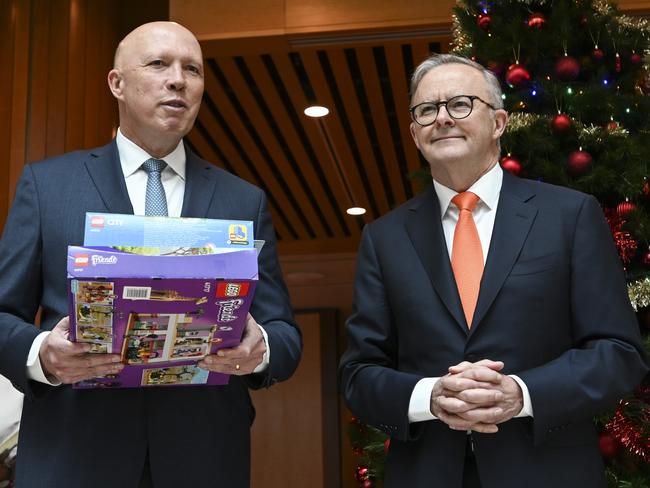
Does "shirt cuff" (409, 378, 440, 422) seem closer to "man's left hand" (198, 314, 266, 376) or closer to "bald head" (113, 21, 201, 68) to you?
"man's left hand" (198, 314, 266, 376)

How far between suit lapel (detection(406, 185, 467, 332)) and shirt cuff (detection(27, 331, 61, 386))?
925 millimetres

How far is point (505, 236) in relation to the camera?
2.28 meters

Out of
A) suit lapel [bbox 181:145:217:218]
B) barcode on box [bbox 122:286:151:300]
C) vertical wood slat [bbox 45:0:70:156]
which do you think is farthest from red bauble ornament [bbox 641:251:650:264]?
vertical wood slat [bbox 45:0:70:156]

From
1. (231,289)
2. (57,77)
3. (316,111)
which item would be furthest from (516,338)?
(316,111)

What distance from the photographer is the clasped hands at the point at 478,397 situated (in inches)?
79.0

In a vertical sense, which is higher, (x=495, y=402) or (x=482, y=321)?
(x=482, y=321)

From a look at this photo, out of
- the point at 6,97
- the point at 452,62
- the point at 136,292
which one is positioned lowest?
the point at 136,292

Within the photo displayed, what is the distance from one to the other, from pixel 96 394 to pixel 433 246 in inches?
35.4

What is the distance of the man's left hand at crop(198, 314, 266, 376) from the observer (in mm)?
1965

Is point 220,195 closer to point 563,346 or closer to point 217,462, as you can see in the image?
point 217,462

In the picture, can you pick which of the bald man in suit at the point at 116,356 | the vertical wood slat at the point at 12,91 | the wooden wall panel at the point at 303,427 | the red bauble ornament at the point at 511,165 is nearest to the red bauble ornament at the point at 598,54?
the red bauble ornament at the point at 511,165

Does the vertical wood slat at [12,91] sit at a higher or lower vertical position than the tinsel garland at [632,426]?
higher

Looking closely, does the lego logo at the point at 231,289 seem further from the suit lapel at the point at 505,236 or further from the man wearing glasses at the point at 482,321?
the suit lapel at the point at 505,236

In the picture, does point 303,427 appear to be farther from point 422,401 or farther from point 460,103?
point 422,401
